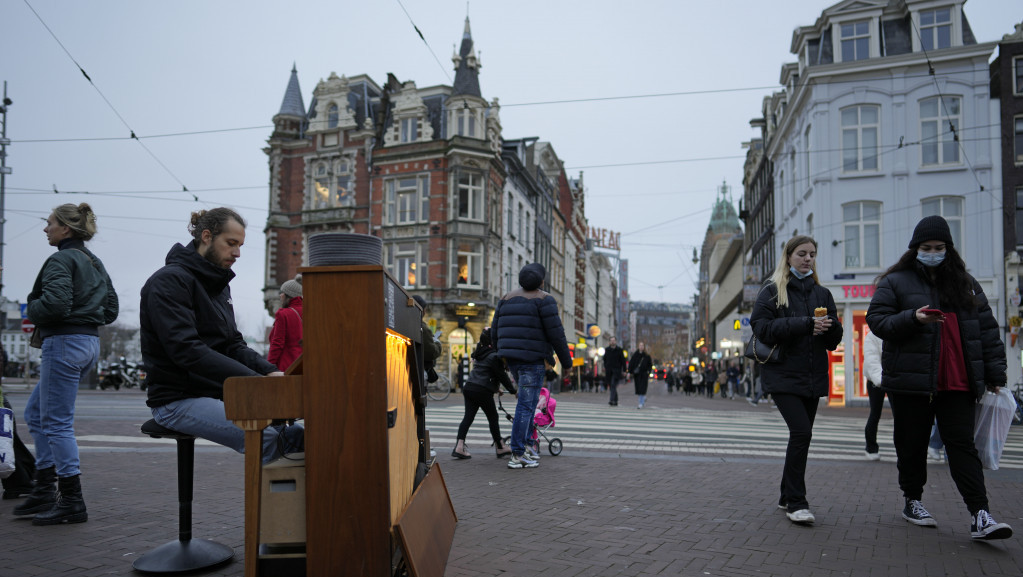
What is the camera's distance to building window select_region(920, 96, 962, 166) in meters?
25.0

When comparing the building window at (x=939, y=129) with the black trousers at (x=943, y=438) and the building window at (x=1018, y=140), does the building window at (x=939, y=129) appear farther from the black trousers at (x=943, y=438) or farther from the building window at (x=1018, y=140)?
the black trousers at (x=943, y=438)

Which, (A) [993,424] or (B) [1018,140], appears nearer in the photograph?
(A) [993,424]

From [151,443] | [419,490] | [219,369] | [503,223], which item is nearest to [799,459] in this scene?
[419,490]

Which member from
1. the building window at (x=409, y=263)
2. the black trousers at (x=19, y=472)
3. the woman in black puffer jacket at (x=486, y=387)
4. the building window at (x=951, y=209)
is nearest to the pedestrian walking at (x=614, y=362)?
the woman in black puffer jacket at (x=486, y=387)

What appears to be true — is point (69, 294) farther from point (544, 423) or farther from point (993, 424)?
point (993, 424)

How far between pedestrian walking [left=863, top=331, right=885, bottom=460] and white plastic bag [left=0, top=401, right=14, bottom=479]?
271 inches

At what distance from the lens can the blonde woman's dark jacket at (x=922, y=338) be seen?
14.9 feet

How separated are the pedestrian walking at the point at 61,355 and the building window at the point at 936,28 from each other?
27.8m

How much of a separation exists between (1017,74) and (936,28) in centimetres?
304

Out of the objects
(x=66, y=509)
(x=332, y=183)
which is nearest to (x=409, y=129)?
(x=332, y=183)

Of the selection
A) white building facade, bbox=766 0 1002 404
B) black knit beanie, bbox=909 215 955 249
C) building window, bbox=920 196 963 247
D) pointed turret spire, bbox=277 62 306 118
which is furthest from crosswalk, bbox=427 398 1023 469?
pointed turret spire, bbox=277 62 306 118

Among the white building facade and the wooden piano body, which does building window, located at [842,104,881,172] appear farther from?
the wooden piano body

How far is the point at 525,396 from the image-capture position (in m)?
7.05

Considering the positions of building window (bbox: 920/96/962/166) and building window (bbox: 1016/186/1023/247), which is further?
building window (bbox: 920/96/962/166)
